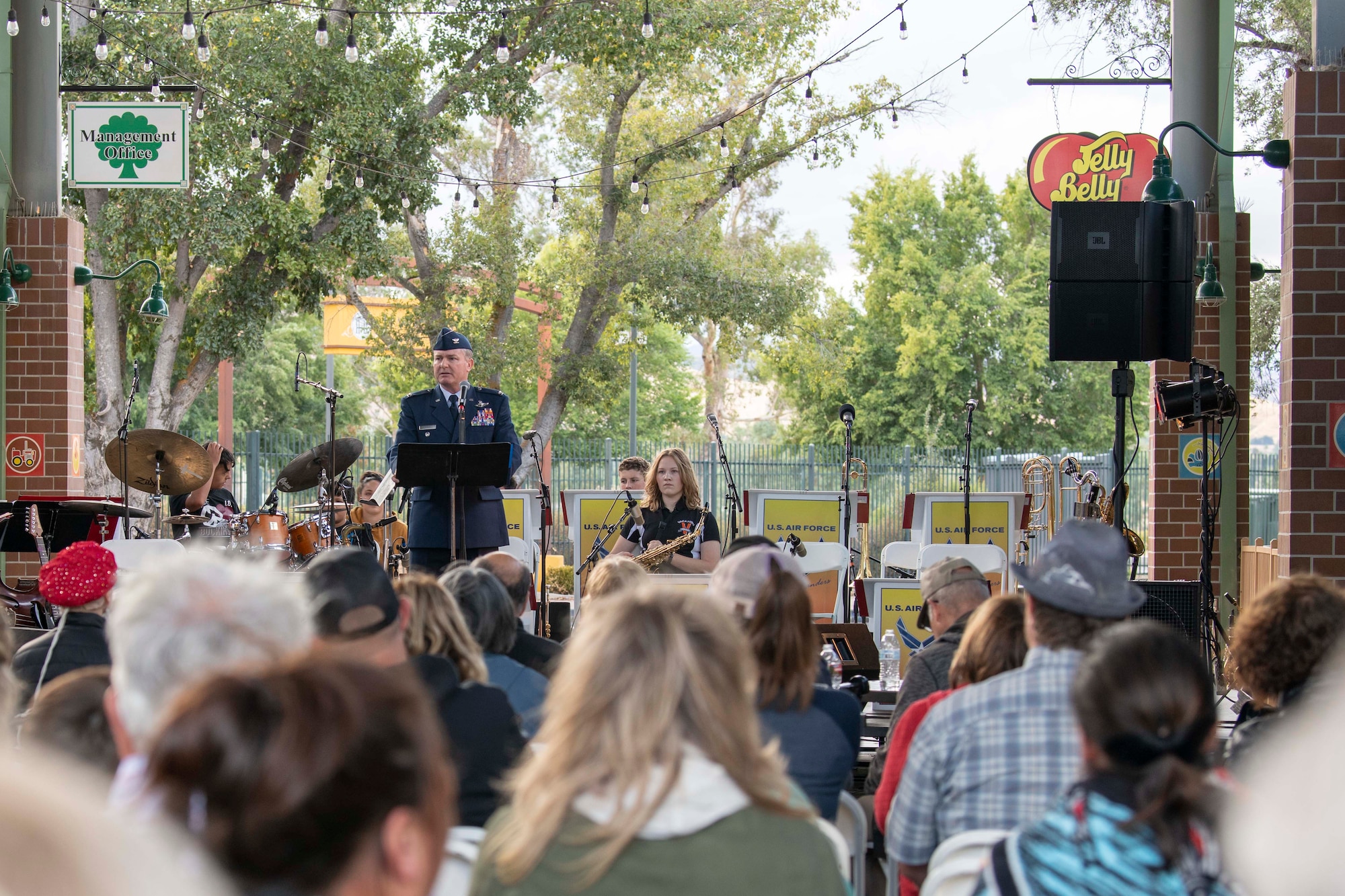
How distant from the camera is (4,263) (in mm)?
9516

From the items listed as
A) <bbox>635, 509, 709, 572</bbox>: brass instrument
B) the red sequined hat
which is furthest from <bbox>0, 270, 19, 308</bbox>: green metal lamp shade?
the red sequined hat

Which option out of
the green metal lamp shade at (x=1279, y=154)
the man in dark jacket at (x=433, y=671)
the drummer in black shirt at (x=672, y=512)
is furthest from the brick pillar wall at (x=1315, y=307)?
the man in dark jacket at (x=433, y=671)

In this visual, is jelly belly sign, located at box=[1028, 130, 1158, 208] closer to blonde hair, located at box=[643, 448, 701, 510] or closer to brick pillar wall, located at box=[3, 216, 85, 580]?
blonde hair, located at box=[643, 448, 701, 510]

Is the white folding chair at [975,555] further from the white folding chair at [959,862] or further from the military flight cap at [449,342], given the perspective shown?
the white folding chair at [959,862]

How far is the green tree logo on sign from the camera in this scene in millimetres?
9336

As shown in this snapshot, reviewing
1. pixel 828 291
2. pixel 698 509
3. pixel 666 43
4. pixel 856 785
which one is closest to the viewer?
pixel 856 785

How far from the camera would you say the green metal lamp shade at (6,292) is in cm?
920

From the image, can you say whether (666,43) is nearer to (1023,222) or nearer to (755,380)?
(1023,222)

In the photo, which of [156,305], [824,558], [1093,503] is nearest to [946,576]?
[824,558]

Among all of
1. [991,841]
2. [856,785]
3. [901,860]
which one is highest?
[991,841]

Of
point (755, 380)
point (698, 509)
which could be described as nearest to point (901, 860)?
point (698, 509)

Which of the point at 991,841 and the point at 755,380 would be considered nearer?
the point at 991,841

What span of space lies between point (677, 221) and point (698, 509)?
41.5 ft

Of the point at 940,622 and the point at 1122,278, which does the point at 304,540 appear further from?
the point at 940,622
